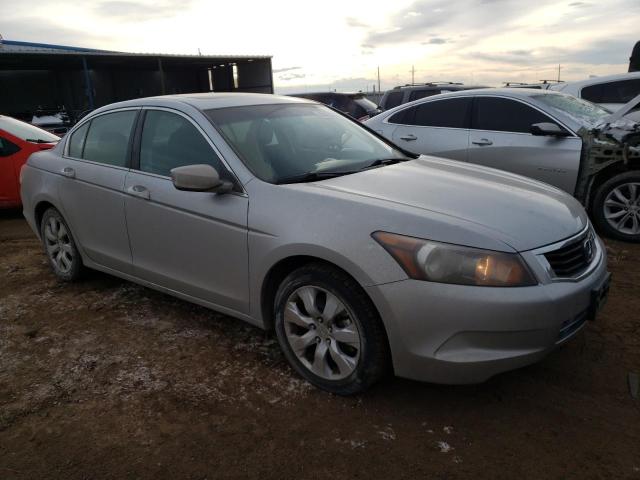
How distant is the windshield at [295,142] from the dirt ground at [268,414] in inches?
46.1

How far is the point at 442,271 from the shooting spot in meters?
2.36

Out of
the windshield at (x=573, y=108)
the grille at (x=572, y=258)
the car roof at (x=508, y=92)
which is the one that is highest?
the car roof at (x=508, y=92)

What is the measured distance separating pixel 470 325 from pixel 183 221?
1841 mm

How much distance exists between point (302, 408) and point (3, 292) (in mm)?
3259

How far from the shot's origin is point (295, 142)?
341 centimetres

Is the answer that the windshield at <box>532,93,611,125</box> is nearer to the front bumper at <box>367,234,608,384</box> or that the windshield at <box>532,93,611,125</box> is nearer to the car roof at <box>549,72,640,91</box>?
the car roof at <box>549,72,640,91</box>

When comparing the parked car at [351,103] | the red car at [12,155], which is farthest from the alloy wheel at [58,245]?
the parked car at [351,103]

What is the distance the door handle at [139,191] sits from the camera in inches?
137

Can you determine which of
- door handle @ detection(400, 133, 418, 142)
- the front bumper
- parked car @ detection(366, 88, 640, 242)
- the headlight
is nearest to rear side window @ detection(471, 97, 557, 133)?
parked car @ detection(366, 88, 640, 242)

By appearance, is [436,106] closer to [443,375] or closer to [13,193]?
[443,375]

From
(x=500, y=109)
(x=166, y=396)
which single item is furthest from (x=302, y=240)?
(x=500, y=109)

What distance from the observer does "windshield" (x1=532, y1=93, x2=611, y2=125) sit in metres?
5.76

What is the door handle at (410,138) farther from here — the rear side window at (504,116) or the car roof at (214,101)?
the car roof at (214,101)

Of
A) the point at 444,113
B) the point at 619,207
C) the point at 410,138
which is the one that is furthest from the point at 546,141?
the point at 410,138
